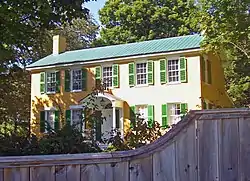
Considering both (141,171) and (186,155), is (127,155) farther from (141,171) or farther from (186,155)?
(186,155)

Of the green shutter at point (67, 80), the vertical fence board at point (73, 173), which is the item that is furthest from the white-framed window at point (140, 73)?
the vertical fence board at point (73, 173)

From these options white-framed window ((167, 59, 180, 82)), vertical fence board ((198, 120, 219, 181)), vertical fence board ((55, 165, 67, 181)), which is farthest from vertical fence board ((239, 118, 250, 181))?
white-framed window ((167, 59, 180, 82))

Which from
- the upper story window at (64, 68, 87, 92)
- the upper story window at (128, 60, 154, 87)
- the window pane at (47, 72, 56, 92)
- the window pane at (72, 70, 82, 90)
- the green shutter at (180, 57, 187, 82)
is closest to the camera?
the green shutter at (180, 57, 187, 82)

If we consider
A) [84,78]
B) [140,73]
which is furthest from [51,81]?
[140,73]

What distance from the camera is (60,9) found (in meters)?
11.5

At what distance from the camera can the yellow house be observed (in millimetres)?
22266

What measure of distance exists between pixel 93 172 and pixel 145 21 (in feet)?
114

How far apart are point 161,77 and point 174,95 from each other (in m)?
1.34

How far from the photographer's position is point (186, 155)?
11.8ft

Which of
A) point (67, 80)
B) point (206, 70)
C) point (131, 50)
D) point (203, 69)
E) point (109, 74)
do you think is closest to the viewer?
point (203, 69)

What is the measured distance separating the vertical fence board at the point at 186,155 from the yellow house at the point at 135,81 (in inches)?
666

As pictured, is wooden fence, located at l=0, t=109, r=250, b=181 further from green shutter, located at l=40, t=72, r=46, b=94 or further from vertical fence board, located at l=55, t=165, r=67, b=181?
green shutter, located at l=40, t=72, r=46, b=94

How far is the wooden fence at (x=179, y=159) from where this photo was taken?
3.52 meters

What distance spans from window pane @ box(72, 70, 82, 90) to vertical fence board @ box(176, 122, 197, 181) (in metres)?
22.3
